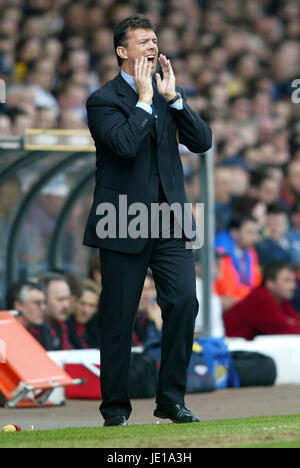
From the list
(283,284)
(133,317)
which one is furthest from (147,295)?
(133,317)

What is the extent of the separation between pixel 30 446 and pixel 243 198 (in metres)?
7.01

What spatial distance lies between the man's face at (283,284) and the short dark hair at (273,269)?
0.03 meters

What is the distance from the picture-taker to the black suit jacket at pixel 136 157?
662cm

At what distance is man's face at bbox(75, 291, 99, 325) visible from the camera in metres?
10.2

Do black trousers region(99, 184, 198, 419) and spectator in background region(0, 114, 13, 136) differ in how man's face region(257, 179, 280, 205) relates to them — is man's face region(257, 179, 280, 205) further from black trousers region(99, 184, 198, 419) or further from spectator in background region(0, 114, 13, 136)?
black trousers region(99, 184, 198, 419)

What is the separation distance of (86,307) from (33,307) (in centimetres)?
75

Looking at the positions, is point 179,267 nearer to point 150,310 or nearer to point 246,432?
point 246,432

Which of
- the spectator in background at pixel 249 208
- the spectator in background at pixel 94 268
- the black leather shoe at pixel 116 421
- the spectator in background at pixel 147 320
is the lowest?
the black leather shoe at pixel 116 421

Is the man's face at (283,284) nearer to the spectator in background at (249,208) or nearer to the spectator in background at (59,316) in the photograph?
the spectator in background at (249,208)

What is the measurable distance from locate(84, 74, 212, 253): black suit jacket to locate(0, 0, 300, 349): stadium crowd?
3063 millimetres

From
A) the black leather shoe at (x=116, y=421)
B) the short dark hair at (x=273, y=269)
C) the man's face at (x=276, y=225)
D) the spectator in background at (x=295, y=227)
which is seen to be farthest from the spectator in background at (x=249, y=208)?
the black leather shoe at (x=116, y=421)

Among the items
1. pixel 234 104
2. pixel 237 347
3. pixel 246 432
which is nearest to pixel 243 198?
pixel 237 347

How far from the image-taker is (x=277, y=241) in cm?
1294

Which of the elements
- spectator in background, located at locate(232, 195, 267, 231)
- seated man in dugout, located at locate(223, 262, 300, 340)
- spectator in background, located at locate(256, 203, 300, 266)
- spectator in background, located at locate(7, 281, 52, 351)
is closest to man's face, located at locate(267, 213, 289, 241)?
spectator in background, located at locate(256, 203, 300, 266)
